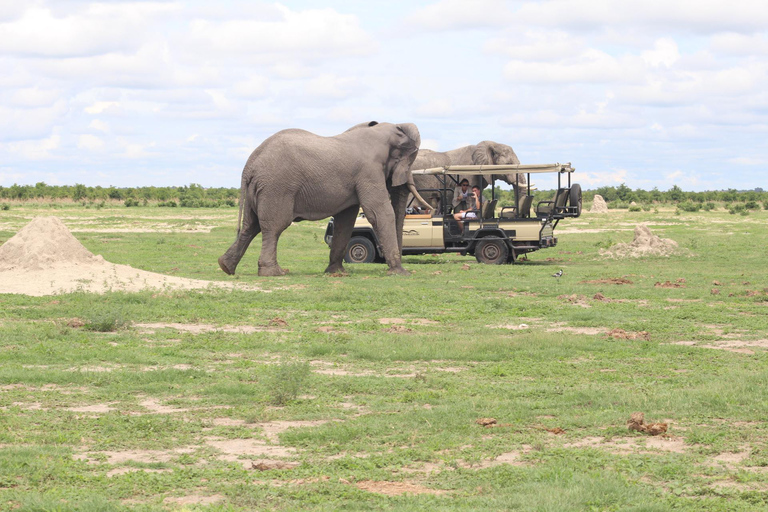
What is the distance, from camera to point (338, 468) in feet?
24.1

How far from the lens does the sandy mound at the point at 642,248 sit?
29.1 metres

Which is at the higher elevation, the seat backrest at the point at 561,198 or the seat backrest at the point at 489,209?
the seat backrest at the point at 561,198

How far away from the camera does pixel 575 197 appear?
25391 mm

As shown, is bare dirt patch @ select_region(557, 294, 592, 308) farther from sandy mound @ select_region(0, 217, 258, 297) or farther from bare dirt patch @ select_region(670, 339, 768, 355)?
sandy mound @ select_region(0, 217, 258, 297)

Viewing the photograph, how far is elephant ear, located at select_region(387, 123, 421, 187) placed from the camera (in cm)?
2398

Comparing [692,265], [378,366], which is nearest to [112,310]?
[378,366]

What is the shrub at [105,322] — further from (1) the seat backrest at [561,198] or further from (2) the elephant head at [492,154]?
(2) the elephant head at [492,154]

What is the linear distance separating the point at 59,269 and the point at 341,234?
738 centimetres

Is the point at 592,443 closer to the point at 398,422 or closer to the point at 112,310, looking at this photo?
the point at 398,422

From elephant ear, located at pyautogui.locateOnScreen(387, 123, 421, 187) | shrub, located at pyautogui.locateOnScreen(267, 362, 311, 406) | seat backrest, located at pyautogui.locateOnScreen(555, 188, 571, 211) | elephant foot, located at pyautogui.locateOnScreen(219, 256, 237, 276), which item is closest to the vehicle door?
elephant ear, located at pyautogui.locateOnScreen(387, 123, 421, 187)

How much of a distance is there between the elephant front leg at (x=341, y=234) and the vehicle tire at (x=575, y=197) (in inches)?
228

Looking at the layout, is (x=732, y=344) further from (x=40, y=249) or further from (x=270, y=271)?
(x=40, y=249)

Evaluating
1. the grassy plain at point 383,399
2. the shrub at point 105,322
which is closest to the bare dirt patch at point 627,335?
the grassy plain at point 383,399

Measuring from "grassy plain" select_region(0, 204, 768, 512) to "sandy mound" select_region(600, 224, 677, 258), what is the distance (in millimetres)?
9952
